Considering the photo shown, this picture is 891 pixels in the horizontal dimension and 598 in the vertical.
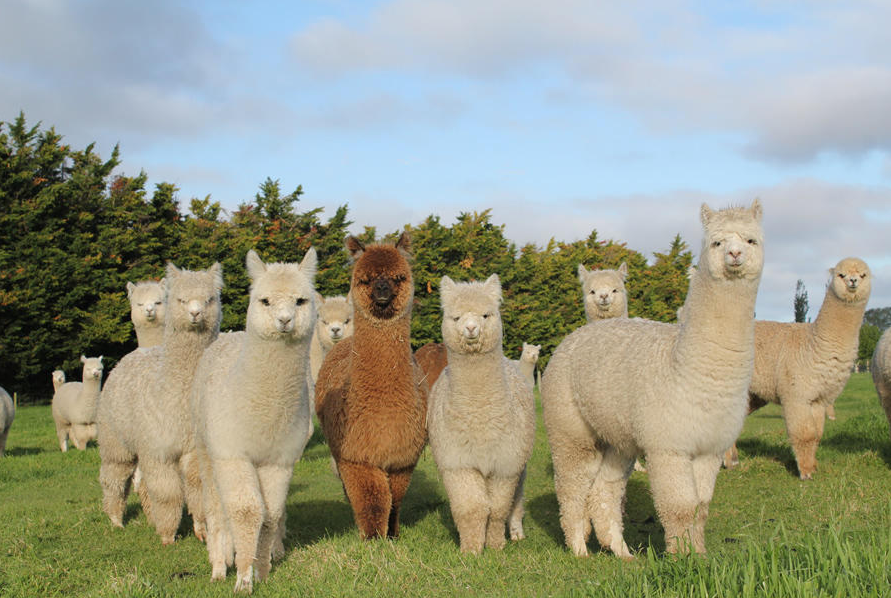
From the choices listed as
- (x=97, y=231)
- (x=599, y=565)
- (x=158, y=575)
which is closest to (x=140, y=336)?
(x=158, y=575)

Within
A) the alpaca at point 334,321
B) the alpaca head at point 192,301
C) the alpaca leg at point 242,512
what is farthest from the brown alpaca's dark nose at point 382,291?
the alpaca at point 334,321

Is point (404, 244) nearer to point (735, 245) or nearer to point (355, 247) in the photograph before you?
point (355, 247)

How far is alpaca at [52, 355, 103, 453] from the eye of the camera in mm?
12906

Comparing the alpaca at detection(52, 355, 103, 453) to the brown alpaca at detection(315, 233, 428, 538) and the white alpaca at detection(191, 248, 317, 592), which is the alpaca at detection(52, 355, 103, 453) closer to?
the brown alpaca at detection(315, 233, 428, 538)

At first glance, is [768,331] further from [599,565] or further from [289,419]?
[289,419]

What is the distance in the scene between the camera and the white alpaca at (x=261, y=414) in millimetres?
5004

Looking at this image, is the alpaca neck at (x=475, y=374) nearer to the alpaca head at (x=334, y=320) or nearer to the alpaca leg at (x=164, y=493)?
the alpaca leg at (x=164, y=493)

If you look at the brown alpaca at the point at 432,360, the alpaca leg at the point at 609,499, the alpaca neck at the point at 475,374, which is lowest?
the alpaca leg at the point at 609,499

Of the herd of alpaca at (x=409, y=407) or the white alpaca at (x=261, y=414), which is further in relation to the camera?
the white alpaca at (x=261, y=414)

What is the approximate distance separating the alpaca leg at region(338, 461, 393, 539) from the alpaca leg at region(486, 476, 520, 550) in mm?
840

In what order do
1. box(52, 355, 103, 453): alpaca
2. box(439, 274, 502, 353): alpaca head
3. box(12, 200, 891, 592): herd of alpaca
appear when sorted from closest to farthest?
box(12, 200, 891, 592): herd of alpaca
box(439, 274, 502, 353): alpaca head
box(52, 355, 103, 453): alpaca

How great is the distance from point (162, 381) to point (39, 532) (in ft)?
6.03

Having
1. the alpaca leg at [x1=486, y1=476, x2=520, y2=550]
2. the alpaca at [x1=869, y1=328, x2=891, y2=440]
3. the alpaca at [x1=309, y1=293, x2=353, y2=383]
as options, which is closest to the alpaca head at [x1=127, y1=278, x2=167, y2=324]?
the alpaca at [x1=309, y1=293, x2=353, y2=383]

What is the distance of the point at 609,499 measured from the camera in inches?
239
